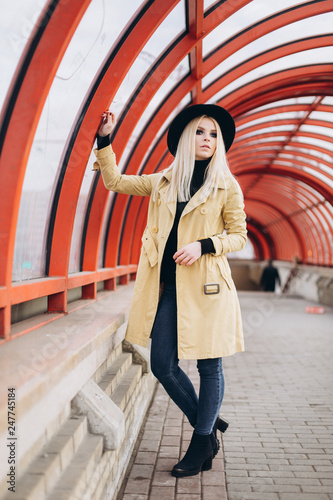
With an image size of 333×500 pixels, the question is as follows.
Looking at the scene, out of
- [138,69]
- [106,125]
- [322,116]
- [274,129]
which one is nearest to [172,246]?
[106,125]

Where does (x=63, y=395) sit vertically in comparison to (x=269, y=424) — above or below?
above

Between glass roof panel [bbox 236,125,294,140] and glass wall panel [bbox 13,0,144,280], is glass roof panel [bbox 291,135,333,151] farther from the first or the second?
glass wall panel [bbox 13,0,144,280]

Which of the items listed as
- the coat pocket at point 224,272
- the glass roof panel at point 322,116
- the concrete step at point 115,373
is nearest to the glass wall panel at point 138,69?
the concrete step at point 115,373

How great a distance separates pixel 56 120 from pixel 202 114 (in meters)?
1.26

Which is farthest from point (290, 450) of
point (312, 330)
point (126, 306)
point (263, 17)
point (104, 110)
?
point (312, 330)

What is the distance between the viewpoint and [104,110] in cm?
383

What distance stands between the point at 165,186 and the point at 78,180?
3.13ft

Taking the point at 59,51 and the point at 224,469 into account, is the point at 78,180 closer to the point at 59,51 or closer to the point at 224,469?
the point at 59,51

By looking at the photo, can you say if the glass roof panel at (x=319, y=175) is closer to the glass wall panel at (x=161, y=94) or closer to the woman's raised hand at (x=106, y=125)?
the glass wall panel at (x=161, y=94)

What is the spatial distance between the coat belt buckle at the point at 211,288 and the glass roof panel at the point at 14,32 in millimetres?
1608

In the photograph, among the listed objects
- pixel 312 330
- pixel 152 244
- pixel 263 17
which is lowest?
pixel 312 330

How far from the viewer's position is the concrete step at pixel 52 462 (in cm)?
190

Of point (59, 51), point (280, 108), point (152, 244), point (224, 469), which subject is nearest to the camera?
point (59, 51)

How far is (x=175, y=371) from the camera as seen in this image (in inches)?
133
